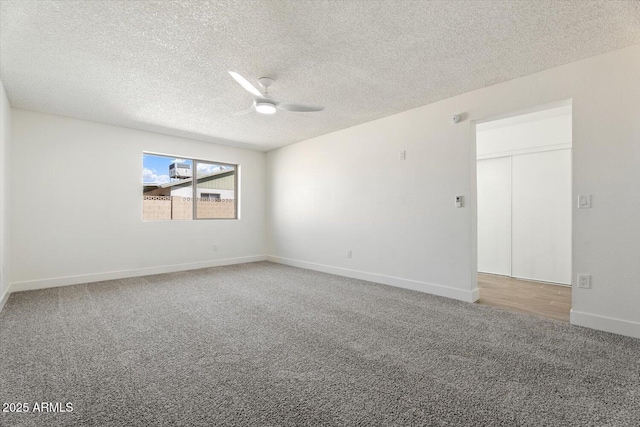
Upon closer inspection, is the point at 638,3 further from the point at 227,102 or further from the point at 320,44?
the point at 227,102

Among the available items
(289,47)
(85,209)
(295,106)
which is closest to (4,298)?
(85,209)

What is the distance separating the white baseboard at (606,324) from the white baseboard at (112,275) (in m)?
5.42

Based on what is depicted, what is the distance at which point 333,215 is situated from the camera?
17.2 ft

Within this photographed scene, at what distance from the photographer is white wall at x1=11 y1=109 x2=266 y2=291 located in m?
4.04

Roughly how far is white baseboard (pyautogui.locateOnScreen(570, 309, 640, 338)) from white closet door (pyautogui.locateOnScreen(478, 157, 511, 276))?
2.17 metres

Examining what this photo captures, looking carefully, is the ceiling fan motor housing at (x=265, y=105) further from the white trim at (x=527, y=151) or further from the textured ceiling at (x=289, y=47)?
the white trim at (x=527, y=151)

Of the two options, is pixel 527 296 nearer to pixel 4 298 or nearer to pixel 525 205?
pixel 525 205

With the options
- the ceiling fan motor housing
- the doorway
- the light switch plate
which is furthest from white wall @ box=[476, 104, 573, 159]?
the ceiling fan motor housing

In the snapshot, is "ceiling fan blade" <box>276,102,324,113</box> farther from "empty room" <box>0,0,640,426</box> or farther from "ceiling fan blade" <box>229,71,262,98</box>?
"ceiling fan blade" <box>229,71,262,98</box>

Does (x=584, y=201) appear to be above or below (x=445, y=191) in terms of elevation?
below

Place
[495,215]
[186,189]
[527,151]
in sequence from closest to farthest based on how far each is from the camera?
1. [527,151]
2. [495,215]
3. [186,189]

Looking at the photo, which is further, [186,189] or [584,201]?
[186,189]

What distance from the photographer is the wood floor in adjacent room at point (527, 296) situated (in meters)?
3.18

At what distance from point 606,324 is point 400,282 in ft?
6.98
